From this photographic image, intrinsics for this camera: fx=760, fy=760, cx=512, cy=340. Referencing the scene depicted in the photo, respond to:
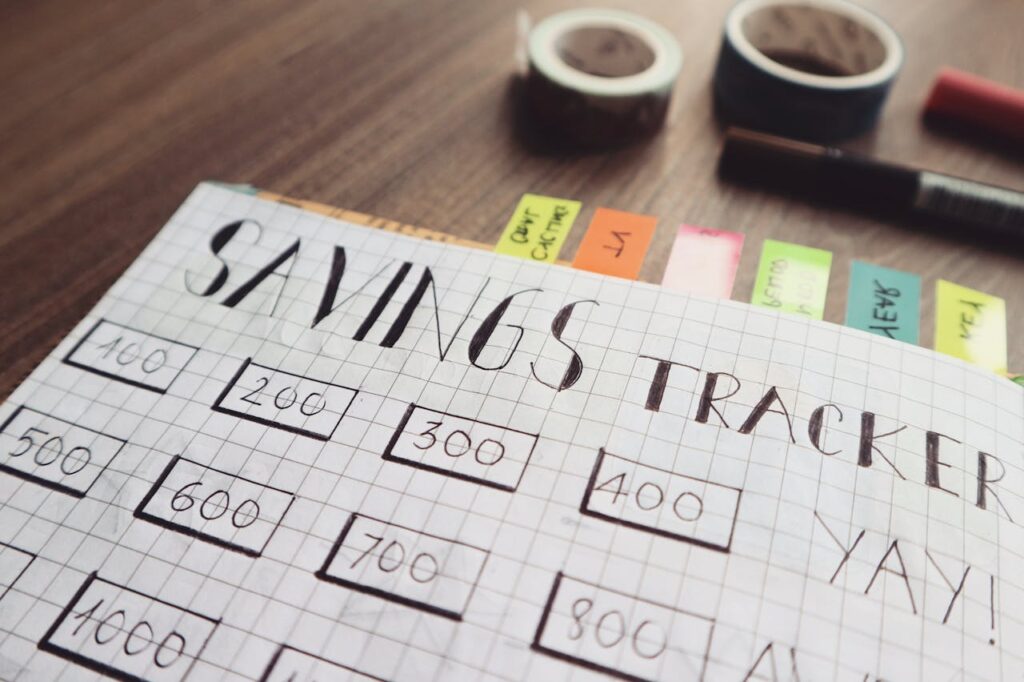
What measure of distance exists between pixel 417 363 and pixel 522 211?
0.49 ft

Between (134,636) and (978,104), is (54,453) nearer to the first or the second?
(134,636)

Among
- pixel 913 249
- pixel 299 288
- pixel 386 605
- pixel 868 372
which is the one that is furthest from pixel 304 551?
pixel 913 249

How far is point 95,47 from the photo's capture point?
62cm

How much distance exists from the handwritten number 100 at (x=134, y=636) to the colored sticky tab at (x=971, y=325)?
0.41 meters

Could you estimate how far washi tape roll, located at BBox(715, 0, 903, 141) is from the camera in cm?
50

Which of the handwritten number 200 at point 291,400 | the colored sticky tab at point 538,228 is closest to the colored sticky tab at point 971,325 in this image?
the colored sticky tab at point 538,228

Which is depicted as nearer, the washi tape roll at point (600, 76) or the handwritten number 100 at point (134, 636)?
the handwritten number 100 at point (134, 636)

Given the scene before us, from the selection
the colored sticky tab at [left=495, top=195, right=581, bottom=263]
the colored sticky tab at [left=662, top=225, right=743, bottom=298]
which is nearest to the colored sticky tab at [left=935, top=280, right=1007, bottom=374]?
the colored sticky tab at [left=662, top=225, right=743, bottom=298]

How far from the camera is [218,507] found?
1.12 feet

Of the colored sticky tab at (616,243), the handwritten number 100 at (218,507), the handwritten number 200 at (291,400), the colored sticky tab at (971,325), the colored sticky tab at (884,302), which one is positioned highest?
the handwritten number 200 at (291,400)

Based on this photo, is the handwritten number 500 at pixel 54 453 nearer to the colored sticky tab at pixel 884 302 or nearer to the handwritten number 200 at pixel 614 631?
the handwritten number 200 at pixel 614 631

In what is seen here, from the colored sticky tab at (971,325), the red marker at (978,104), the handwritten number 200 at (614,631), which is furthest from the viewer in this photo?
the red marker at (978,104)

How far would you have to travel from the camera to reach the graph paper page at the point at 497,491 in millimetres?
301

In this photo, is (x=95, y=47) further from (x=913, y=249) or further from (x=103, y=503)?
(x=913, y=249)
